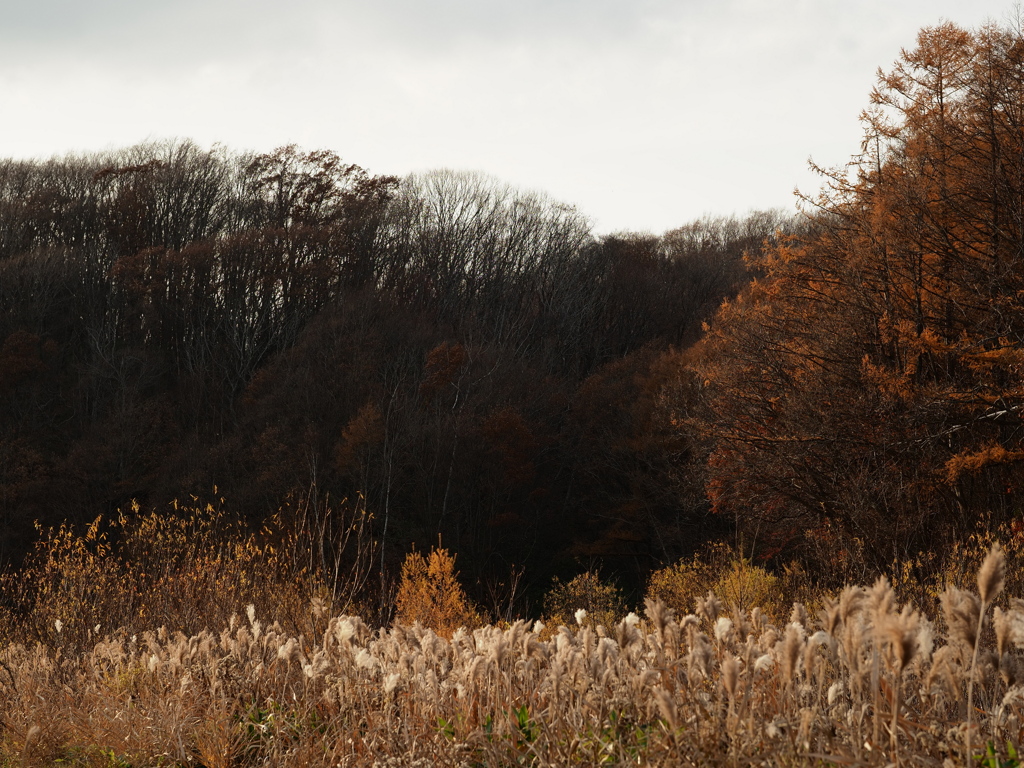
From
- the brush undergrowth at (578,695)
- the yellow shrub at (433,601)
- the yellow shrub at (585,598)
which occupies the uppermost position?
the brush undergrowth at (578,695)

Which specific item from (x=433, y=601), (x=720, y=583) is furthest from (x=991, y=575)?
(x=433, y=601)

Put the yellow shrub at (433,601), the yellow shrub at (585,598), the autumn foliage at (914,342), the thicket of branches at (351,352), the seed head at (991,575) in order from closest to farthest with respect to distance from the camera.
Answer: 1. the seed head at (991,575)
2. the autumn foliage at (914,342)
3. the yellow shrub at (433,601)
4. the yellow shrub at (585,598)
5. the thicket of branches at (351,352)

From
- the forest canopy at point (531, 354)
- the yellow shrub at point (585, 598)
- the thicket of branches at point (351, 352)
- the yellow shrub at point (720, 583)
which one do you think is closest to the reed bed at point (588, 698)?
the forest canopy at point (531, 354)

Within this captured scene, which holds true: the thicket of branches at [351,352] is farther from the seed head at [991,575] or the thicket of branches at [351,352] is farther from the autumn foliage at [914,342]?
the seed head at [991,575]

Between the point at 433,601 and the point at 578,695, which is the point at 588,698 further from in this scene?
the point at 433,601

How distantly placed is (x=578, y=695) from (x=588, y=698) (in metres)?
0.05

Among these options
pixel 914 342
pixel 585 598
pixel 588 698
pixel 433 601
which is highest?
pixel 914 342

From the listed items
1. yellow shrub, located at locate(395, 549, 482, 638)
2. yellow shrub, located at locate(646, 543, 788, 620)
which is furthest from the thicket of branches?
yellow shrub, located at locate(395, 549, 482, 638)

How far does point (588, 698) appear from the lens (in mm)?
2979

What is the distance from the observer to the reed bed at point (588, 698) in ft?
7.47

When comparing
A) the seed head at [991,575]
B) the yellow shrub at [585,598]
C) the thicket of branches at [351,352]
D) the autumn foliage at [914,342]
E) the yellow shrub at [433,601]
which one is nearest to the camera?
the seed head at [991,575]

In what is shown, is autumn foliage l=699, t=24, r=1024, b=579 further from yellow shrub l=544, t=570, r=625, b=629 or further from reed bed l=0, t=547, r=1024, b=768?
reed bed l=0, t=547, r=1024, b=768

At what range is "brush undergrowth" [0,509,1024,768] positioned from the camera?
2.28 metres

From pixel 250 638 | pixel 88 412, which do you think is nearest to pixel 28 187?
pixel 88 412
